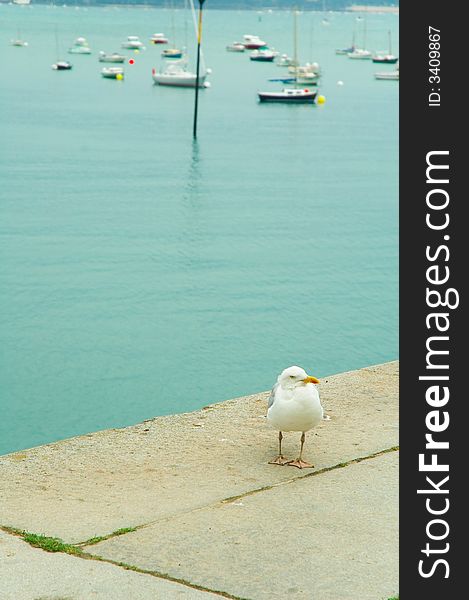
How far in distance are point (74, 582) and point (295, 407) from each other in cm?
226

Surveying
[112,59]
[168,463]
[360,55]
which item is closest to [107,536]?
[168,463]

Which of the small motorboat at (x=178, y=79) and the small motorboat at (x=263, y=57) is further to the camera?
the small motorboat at (x=263, y=57)

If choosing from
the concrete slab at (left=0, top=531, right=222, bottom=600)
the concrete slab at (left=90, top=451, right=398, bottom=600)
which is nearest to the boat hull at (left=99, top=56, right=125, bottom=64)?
the concrete slab at (left=90, top=451, right=398, bottom=600)

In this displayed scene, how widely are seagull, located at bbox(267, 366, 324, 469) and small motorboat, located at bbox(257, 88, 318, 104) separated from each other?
61435 millimetres

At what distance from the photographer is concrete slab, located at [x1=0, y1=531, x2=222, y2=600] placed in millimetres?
4398

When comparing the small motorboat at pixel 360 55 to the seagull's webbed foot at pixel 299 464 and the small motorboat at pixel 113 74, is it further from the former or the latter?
the seagull's webbed foot at pixel 299 464

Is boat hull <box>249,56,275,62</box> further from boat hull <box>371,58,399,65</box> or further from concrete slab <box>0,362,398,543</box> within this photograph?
concrete slab <box>0,362,398,543</box>

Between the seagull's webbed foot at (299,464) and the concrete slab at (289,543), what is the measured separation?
0.43m

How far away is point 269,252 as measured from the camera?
1030 inches

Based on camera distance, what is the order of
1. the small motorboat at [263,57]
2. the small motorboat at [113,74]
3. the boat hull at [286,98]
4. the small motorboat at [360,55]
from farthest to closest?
1. the small motorboat at [360,55]
2. the small motorboat at [263,57]
3. the small motorboat at [113,74]
4. the boat hull at [286,98]

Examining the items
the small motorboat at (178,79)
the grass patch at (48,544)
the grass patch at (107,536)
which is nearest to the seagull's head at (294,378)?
the grass patch at (107,536)

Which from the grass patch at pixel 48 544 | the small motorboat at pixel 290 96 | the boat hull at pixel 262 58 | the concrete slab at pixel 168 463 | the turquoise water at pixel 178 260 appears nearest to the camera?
the grass patch at pixel 48 544

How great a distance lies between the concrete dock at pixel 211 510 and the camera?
455 centimetres

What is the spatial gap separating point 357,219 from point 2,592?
2753cm
